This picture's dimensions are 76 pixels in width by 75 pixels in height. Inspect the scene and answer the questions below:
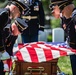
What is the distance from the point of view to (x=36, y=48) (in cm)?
438

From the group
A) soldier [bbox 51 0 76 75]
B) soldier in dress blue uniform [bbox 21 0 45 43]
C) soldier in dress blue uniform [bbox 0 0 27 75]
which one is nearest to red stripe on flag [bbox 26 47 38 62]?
soldier in dress blue uniform [bbox 0 0 27 75]

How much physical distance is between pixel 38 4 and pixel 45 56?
6.87 feet

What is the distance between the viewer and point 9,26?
3941 mm

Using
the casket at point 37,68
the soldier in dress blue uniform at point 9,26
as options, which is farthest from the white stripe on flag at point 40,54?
the soldier in dress blue uniform at point 9,26

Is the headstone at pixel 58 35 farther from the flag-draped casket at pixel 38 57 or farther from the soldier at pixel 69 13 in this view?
the soldier at pixel 69 13

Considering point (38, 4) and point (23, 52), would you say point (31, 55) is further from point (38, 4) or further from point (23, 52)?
point (38, 4)

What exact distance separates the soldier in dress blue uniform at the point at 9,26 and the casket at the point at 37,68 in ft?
1.09

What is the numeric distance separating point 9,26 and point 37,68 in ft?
2.54

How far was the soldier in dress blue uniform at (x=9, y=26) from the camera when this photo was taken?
3698 mm

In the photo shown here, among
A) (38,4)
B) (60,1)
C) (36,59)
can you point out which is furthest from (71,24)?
(38,4)

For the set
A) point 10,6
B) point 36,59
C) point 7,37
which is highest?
point 10,6

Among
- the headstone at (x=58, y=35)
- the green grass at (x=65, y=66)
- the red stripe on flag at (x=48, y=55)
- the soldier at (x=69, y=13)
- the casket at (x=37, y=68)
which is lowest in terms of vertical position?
the green grass at (x=65, y=66)

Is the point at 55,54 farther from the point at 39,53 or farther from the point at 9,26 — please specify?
the point at 9,26

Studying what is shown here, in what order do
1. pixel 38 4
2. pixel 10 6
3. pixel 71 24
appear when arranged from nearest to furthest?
1. pixel 10 6
2. pixel 71 24
3. pixel 38 4
